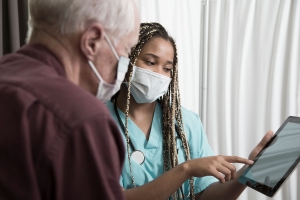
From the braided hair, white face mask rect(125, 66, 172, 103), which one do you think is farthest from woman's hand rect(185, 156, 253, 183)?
white face mask rect(125, 66, 172, 103)

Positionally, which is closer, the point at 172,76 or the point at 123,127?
the point at 123,127

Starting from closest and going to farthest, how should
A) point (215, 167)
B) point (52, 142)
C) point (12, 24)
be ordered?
point (52, 142)
point (215, 167)
point (12, 24)

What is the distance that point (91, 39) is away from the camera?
0.61 metres

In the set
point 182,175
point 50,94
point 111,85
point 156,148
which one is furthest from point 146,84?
point 50,94

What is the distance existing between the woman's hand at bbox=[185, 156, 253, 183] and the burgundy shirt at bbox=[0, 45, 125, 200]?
1.83ft

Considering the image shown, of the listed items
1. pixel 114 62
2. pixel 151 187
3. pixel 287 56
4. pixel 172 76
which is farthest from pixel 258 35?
pixel 114 62

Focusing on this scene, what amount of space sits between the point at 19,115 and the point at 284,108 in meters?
1.72

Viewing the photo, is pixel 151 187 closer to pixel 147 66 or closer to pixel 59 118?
pixel 147 66

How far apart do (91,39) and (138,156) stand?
2.32 feet

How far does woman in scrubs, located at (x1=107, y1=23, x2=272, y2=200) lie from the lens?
47.9 inches

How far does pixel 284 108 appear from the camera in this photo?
6.17ft

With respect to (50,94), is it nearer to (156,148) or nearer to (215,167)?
(215,167)

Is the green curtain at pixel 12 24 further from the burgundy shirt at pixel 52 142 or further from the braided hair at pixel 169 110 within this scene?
the burgundy shirt at pixel 52 142

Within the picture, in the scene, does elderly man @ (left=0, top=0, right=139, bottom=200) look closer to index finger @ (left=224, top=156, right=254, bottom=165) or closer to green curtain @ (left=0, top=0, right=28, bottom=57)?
index finger @ (left=224, top=156, right=254, bottom=165)
